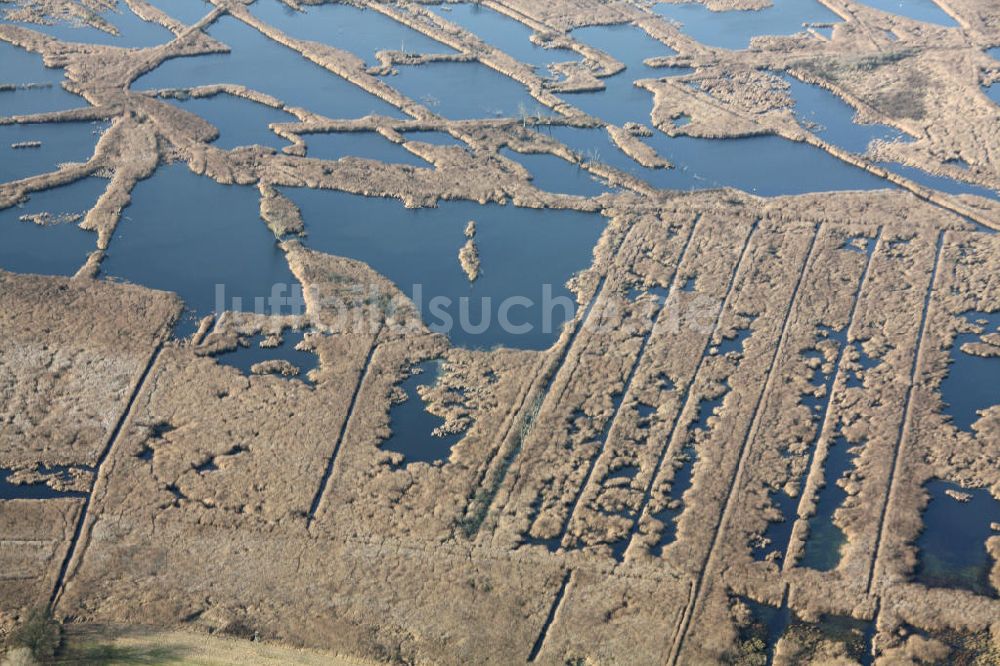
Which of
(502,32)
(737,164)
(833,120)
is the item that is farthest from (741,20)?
(737,164)

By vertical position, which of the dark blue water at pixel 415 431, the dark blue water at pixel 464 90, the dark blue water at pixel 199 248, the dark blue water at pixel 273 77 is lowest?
the dark blue water at pixel 415 431

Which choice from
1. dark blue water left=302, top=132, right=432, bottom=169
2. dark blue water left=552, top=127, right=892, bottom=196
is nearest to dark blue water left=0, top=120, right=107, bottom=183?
dark blue water left=302, top=132, right=432, bottom=169

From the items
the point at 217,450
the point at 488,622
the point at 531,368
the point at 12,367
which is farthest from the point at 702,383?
the point at 12,367

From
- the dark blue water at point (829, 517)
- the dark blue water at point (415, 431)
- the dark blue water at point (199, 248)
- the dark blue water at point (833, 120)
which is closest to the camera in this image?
the dark blue water at point (829, 517)

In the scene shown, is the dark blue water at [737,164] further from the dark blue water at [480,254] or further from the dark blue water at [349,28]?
the dark blue water at [349,28]

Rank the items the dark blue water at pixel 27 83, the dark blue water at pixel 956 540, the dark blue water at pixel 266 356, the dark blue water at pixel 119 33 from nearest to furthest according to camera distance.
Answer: the dark blue water at pixel 956 540
the dark blue water at pixel 266 356
the dark blue water at pixel 27 83
the dark blue water at pixel 119 33

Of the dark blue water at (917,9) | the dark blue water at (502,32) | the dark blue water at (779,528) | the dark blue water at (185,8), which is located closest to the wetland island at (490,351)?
the dark blue water at (779,528)
